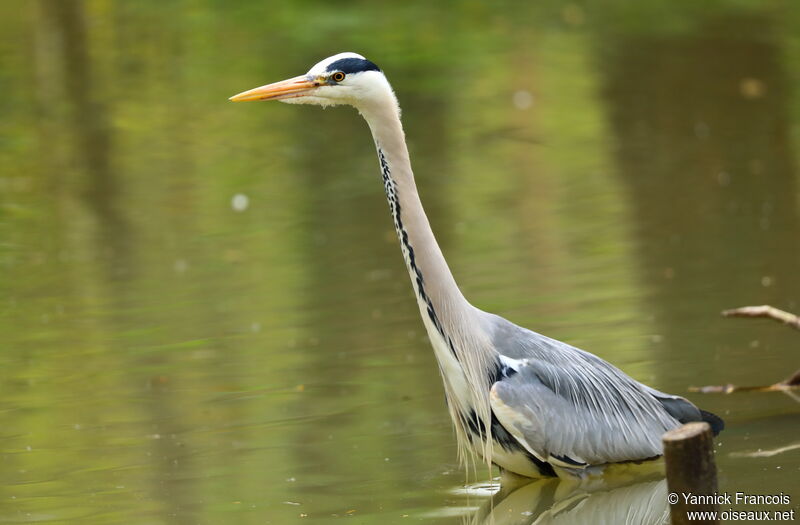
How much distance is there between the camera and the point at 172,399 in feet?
24.2

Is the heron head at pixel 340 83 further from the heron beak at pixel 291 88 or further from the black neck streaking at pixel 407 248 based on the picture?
the black neck streaking at pixel 407 248

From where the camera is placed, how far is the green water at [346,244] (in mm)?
6285

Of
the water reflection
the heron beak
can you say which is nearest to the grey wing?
the water reflection

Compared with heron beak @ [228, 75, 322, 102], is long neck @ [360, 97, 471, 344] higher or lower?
lower

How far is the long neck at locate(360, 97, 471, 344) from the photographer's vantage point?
229 inches

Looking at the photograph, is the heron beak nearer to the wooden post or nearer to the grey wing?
the grey wing

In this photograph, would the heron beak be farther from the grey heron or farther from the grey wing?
the grey wing

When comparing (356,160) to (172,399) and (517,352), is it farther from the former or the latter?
(517,352)

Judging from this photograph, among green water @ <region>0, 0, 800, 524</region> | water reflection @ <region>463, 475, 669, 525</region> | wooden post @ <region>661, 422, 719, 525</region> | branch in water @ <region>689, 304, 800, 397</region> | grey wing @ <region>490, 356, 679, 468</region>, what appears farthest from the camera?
green water @ <region>0, 0, 800, 524</region>

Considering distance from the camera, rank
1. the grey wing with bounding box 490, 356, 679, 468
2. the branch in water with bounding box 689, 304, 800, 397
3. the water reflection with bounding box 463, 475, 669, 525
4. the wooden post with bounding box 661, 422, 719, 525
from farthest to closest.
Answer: the grey wing with bounding box 490, 356, 679, 468, the water reflection with bounding box 463, 475, 669, 525, the branch in water with bounding box 689, 304, 800, 397, the wooden post with bounding box 661, 422, 719, 525

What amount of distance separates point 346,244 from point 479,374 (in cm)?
459

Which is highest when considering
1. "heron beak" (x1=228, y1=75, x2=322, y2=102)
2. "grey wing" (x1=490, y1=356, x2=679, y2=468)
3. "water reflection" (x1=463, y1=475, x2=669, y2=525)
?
"heron beak" (x1=228, y1=75, x2=322, y2=102)

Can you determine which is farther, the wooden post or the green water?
the green water

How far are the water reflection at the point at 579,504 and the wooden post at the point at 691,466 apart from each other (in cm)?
150
